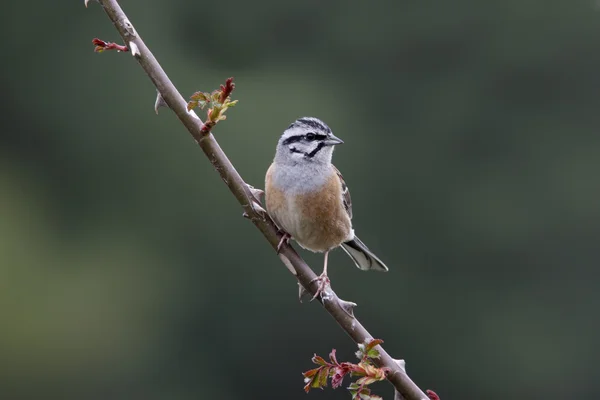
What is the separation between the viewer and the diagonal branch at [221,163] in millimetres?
3197

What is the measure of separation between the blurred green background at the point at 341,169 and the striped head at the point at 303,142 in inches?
582

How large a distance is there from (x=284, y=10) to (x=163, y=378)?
10.2 m

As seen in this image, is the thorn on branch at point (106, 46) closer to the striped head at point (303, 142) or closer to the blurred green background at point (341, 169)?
the striped head at point (303, 142)

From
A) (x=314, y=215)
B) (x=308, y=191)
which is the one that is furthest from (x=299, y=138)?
(x=314, y=215)

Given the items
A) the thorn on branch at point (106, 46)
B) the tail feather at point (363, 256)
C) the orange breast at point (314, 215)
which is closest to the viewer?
the thorn on branch at point (106, 46)

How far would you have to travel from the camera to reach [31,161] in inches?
1033

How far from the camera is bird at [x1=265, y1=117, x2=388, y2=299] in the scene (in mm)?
5293

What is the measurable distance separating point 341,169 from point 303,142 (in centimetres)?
1838

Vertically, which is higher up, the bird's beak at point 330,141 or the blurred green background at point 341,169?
the bird's beak at point 330,141

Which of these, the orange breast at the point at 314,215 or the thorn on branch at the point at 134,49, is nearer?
the thorn on branch at the point at 134,49

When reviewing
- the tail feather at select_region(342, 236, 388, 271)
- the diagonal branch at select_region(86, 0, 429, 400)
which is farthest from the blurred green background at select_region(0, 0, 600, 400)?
the diagonal branch at select_region(86, 0, 429, 400)

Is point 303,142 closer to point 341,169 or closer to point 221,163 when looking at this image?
point 221,163

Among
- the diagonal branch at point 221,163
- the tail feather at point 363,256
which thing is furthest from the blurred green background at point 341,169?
the diagonal branch at point 221,163

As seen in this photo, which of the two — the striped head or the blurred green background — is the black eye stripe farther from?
the blurred green background
